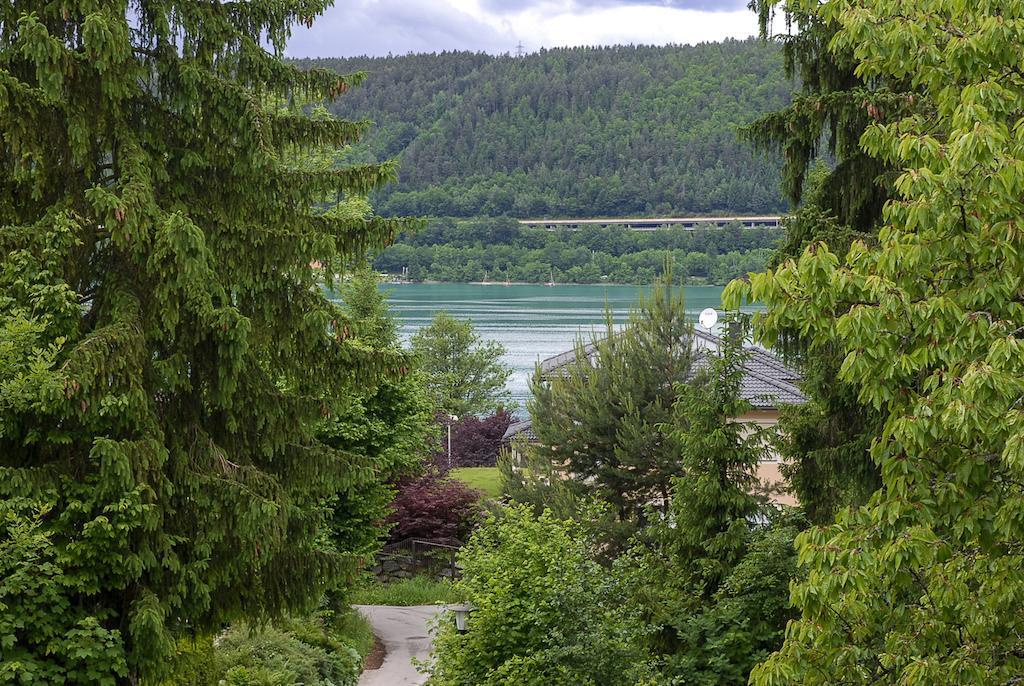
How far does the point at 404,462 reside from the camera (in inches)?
887

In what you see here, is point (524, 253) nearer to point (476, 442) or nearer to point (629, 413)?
point (476, 442)

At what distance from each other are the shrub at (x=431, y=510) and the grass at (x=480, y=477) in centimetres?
456

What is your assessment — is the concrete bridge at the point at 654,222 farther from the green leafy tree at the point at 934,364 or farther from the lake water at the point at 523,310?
the green leafy tree at the point at 934,364

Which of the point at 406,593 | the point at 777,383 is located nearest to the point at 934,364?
the point at 777,383

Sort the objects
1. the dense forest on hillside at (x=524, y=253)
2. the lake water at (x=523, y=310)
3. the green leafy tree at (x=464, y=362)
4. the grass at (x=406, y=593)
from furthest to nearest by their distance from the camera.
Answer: the dense forest on hillside at (x=524, y=253), the lake water at (x=523, y=310), the green leafy tree at (x=464, y=362), the grass at (x=406, y=593)

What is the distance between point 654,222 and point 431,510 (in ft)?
467

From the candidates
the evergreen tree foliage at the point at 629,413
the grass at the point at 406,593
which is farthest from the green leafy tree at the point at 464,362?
the evergreen tree foliage at the point at 629,413

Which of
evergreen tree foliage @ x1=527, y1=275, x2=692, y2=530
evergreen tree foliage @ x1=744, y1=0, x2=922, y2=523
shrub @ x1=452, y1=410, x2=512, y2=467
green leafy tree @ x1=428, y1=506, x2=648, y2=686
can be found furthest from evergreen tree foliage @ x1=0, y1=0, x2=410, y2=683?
shrub @ x1=452, y1=410, x2=512, y2=467

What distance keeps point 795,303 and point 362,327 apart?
242 inches

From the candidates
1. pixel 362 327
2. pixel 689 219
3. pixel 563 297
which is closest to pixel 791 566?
pixel 362 327

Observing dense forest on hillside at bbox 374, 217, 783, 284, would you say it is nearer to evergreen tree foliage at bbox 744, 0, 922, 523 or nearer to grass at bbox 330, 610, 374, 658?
grass at bbox 330, 610, 374, 658

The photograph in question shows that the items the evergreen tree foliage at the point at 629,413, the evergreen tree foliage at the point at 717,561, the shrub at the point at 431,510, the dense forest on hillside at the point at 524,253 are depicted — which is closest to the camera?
the evergreen tree foliage at the point at 717,561

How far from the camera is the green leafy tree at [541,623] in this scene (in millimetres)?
11727

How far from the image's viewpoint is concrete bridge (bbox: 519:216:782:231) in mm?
144125
